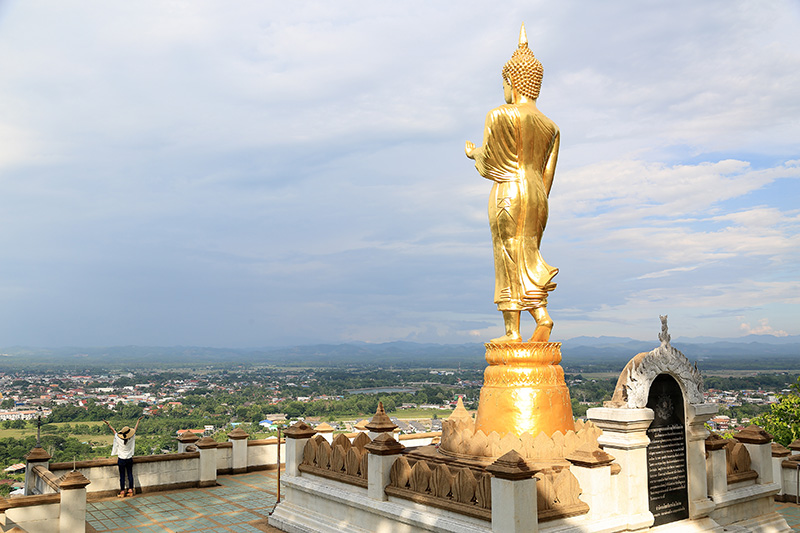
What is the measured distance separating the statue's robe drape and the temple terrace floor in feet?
20.9

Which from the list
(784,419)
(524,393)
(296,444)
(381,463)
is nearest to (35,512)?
(296,444)

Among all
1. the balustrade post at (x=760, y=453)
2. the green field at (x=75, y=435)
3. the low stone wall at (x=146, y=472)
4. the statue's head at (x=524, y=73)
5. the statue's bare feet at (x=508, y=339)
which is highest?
the statue's head at (x=524, y=73)

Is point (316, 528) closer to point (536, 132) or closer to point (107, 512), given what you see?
point (107, 512)

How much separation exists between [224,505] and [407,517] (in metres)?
5.64

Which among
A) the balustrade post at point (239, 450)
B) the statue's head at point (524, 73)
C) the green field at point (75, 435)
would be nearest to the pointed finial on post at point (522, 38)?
the statue's head at point (524, 73)

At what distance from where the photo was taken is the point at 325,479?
12.0 meters

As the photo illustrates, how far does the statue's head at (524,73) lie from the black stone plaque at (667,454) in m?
6.03

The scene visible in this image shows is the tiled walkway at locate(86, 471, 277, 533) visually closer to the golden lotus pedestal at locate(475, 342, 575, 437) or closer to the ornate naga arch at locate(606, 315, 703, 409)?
the golden lotus pedestal at locate(475, 342, 575, 437)

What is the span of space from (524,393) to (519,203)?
3.56m

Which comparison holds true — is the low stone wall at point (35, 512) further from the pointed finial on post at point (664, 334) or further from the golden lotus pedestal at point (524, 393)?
the pointed finial on post at point (664, 334)

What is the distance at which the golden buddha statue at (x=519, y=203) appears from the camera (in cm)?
1214

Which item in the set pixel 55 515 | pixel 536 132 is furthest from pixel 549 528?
pixel 55 515

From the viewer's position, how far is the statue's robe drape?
12.2m

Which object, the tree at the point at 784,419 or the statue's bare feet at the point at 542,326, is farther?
the tree at the point at 784,419
